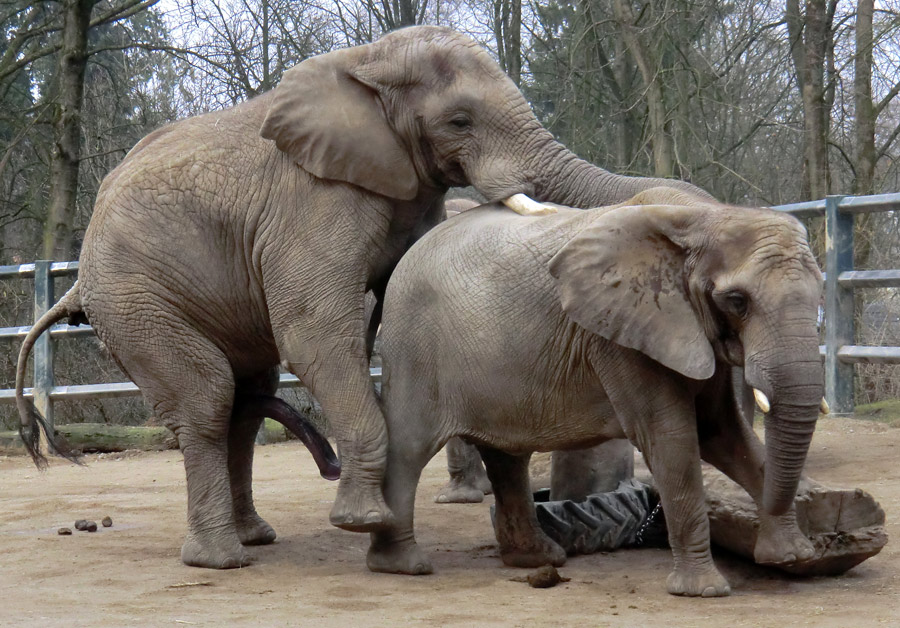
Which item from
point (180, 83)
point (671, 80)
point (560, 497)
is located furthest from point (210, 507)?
point (180, 83)

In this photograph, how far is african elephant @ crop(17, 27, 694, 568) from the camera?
5.24 meters

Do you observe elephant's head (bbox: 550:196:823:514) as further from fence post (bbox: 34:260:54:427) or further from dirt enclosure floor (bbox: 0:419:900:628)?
fence post (bbox: 34:260:54:427)

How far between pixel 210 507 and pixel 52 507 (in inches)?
92.3

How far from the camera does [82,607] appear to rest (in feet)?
14.6

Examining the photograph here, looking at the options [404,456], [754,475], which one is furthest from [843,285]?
[404,456]

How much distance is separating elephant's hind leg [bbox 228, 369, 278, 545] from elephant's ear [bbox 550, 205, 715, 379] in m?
2.32

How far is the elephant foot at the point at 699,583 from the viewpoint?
14.2 ft

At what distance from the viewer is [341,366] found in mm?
5203

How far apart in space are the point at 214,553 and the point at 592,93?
14704 mm

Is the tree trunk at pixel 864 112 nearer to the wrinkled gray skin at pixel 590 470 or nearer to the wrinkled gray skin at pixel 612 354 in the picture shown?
the wrinkled gray skin at pixel 590 470

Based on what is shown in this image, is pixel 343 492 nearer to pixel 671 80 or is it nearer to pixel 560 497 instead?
pixel 560 497

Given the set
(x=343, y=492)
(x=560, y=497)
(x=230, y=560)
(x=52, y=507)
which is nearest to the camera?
(x=343, y=492)

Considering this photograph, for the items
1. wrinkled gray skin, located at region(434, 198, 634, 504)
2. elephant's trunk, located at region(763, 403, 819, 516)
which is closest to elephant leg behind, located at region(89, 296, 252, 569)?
wrinkled gray skin, located at region(434, 198, 634, 504)

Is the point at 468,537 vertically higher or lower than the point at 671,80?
lower
